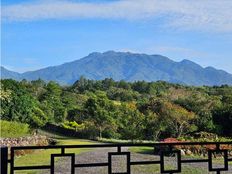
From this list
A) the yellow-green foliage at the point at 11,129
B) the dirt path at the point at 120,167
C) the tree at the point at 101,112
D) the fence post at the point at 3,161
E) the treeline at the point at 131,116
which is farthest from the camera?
the tree at the point at 101,112

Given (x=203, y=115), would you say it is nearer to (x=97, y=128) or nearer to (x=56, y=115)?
(x=97, y=128)

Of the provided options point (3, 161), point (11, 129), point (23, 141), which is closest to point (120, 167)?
point (23, 141)

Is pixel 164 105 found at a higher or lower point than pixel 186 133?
higher

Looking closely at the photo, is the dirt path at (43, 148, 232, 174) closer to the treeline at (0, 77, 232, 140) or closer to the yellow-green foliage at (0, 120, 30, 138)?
the yellow-green foliage at (0, 120, 30, 138)

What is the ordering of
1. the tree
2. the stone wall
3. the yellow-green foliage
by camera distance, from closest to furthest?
the stone wall
the yellow-green foliage
the tree

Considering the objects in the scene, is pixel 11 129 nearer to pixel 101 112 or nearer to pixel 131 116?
pixel 101 112

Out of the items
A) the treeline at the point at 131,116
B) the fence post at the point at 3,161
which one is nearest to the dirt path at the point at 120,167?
the fence post at the point at 3,161

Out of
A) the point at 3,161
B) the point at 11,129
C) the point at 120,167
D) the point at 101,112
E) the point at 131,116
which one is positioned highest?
the point at 101,112

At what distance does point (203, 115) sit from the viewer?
79.2 ft

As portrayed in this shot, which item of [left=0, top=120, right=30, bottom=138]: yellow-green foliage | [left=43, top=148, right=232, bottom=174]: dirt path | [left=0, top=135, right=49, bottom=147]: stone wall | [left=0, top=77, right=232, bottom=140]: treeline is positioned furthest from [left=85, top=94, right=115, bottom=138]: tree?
[left=43, top=148, right=232, bottom=174]: dirt path

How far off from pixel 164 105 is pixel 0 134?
9.88 meters

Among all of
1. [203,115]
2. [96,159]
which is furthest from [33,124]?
[96,159]

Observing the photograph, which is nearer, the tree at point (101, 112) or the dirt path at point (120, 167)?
the dirt path at point (120, 167)

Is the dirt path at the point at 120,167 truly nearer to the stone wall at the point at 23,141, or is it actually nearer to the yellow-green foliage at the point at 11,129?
the stone wall at the point at 23,141
